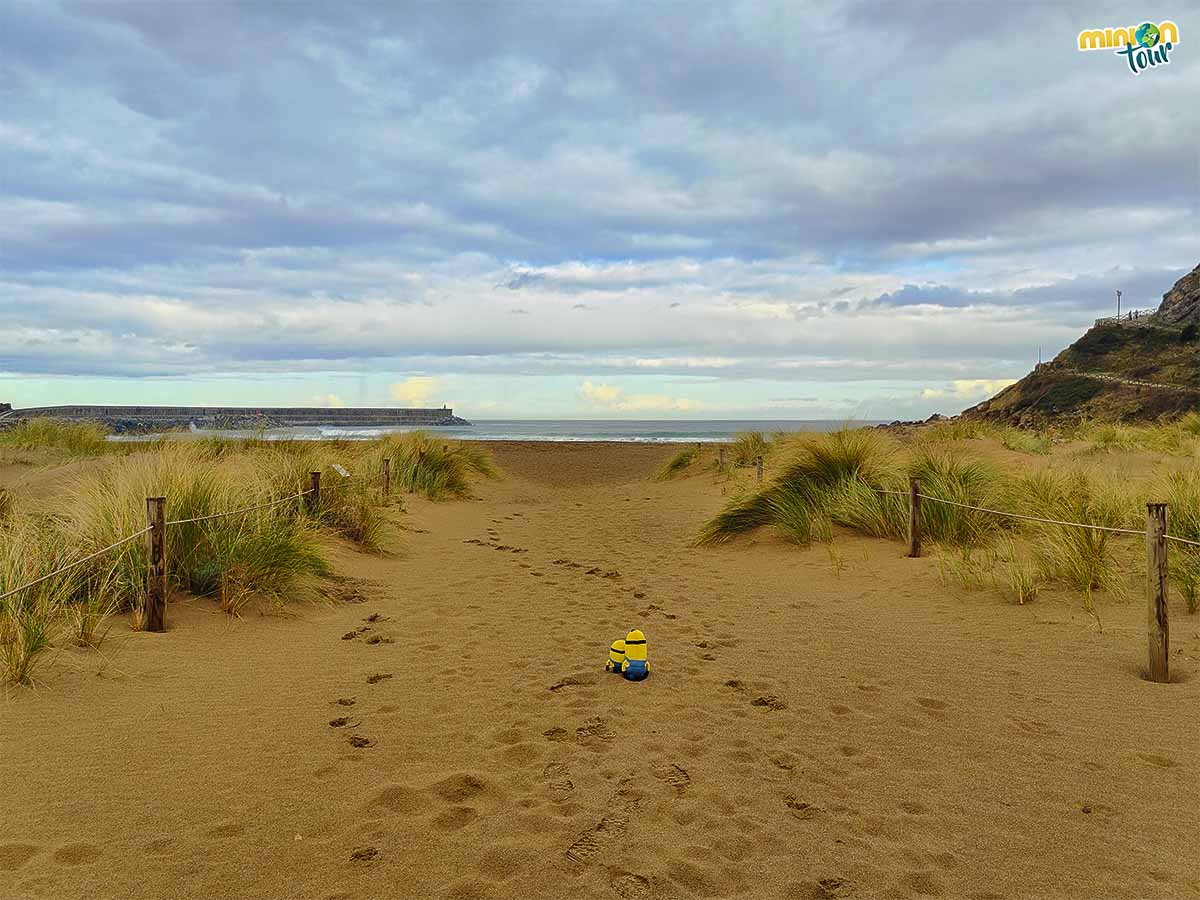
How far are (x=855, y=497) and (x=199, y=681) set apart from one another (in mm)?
7828

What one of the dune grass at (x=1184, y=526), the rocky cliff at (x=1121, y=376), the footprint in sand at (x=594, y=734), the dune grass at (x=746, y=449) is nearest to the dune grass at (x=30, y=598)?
the footprint in sand at (x=594, y=734)

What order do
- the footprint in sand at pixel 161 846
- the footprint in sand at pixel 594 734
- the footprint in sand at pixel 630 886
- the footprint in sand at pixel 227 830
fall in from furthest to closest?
the footprint in sand at pixel 594 734 → the footprint in sand at pixel 227 830 → the footprint in sand at pixel 161 846 → the footprint in sand at pixel 630 886

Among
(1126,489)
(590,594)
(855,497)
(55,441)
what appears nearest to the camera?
(590,594)

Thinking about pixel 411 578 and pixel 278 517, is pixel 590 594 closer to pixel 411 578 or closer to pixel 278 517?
pixel 411 578

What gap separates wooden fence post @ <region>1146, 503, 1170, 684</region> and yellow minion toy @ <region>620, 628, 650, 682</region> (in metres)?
3.14

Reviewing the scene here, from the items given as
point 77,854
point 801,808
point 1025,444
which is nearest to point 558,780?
point 801,808

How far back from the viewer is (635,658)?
204 inches

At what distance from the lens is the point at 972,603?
709 cm

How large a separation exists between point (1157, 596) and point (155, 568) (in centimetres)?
667

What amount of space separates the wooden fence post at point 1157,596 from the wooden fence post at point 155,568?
21.6 ft

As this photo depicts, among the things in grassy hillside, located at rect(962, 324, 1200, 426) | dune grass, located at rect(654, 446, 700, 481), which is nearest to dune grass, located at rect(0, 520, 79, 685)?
dune grass, located at rect(654, 446, 700, 481)

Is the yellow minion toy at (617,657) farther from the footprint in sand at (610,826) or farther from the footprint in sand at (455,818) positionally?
the footprint in sand at (455,818)

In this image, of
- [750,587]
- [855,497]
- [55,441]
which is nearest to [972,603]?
[750,587]

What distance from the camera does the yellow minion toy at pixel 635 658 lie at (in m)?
5.17
